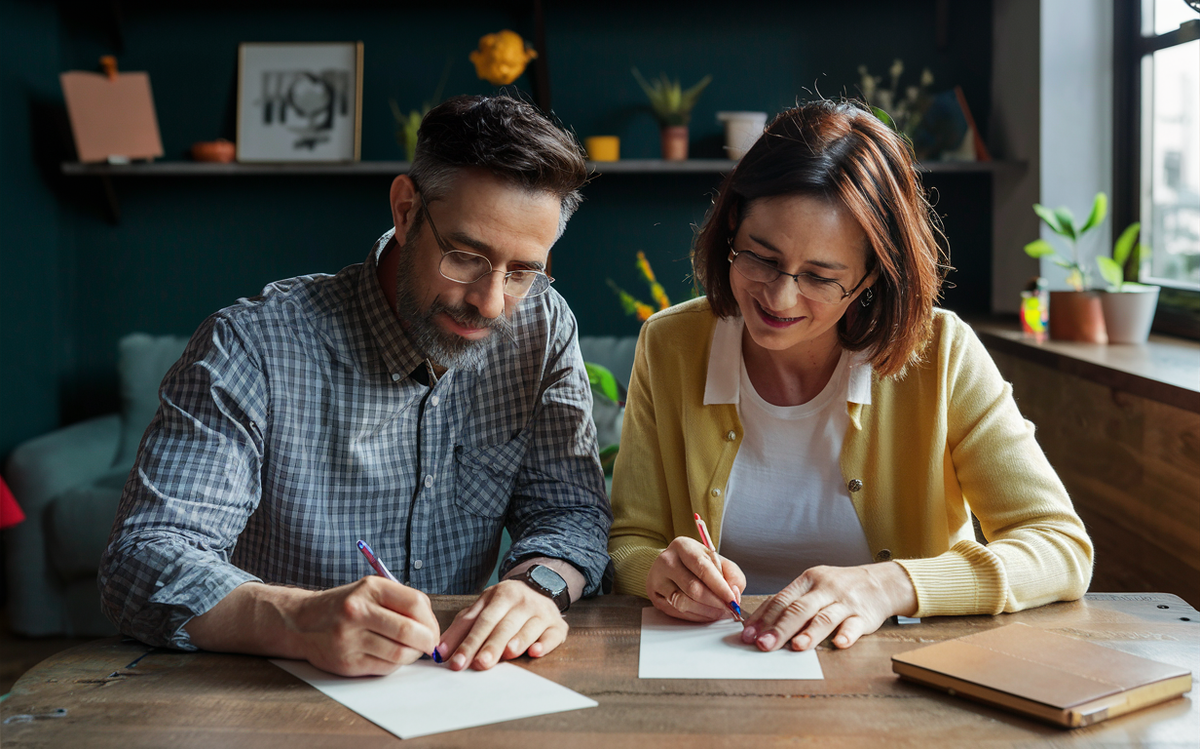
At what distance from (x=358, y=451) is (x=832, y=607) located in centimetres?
69

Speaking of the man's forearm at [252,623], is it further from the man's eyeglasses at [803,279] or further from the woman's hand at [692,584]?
the man's eyeglasses at [803,279]

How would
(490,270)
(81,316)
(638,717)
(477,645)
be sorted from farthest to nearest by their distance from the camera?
(81,316)
(490,270)
(477,645)
(638,717)

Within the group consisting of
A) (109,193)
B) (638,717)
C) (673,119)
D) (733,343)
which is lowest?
(638,717)

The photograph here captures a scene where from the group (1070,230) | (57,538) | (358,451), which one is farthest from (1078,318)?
(57,538)

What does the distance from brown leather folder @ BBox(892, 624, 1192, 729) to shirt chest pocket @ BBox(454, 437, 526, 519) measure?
0.68m

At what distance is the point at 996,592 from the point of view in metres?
1.17

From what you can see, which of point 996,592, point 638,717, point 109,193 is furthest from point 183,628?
point 109,193

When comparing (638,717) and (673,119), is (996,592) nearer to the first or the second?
(638,717)

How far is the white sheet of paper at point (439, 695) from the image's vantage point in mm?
903

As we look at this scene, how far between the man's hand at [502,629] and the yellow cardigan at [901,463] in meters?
0.25

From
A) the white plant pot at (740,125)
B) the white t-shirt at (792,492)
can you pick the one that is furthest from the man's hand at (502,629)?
the white plant pot at (740,125)

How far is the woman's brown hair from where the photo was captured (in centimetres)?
139

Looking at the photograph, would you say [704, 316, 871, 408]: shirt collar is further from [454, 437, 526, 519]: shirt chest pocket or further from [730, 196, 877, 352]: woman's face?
[454, 437, 526, 519]: shirt chest pocket

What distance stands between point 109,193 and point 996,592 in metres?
3.46
